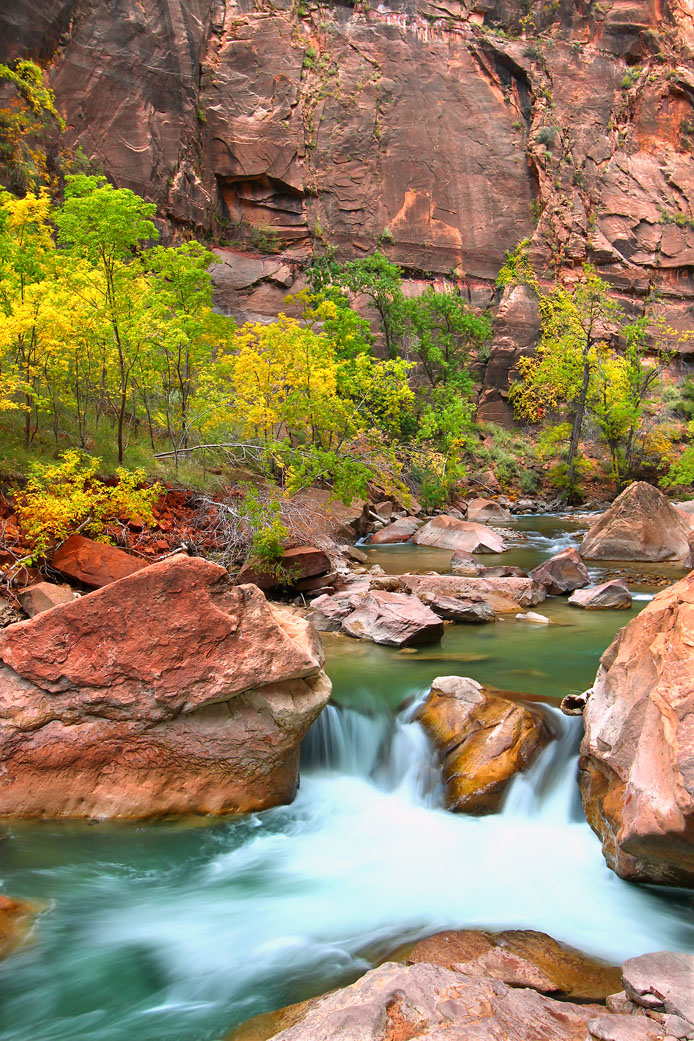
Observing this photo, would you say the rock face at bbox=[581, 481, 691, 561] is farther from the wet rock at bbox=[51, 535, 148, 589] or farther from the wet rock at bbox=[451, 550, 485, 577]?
the wet rock at bbox=[51, 535, 148, 589]

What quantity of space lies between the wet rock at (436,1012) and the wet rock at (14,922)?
1941 mm

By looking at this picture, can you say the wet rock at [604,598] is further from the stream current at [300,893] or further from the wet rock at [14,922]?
the wet rock at [14,922]

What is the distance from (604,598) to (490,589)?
1.89 metres

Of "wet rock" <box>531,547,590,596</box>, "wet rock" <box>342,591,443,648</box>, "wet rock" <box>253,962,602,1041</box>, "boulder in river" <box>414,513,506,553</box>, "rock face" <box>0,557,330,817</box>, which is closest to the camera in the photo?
"wet rock" <box>253,962,602,1041</box>

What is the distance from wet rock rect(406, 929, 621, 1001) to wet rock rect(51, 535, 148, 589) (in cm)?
627

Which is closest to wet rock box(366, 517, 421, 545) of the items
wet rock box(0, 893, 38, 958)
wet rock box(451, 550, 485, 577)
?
wet rock box(451, 550, 485, 577)

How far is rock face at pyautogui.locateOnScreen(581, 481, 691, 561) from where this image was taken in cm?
1562

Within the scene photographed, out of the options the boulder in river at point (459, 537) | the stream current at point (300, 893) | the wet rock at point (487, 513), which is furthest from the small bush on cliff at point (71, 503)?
the wet rock at point (487, 513)

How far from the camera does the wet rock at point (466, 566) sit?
45.6 feet

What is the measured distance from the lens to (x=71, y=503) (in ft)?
29.2

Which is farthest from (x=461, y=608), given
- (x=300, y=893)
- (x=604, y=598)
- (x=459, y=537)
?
(x=459, y=537)

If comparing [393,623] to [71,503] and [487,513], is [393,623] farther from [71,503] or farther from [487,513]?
[487,513]

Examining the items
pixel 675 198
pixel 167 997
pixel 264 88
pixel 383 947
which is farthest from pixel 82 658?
pixel 675 198

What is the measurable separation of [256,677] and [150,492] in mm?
5428
